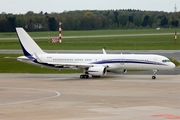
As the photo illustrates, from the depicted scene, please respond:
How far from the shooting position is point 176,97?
42000 millimetres

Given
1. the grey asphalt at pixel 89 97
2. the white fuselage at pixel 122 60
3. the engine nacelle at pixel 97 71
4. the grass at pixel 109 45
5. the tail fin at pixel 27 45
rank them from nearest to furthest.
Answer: the grey asphalt at pixel 89 97
the white fuselage at pixel 122 60
the engine nacelle at pixel 97 71
the tail fin at pixel 27 45
the grass at pixel 109 45

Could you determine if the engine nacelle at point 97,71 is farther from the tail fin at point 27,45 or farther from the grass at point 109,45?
the grass at point 109,45

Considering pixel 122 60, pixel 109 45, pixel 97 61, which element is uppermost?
pixel 122 60

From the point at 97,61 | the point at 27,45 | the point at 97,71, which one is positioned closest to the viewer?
the point at 97,71

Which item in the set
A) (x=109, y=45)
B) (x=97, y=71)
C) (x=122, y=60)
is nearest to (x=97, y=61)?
(x=97, y=71)

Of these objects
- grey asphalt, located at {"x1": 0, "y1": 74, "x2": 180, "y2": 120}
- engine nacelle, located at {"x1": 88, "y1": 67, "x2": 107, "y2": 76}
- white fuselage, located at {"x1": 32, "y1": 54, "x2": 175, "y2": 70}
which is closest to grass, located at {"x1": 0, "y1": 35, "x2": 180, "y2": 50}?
white fuselage, located at {"x1": 32, "y1": 54, "x2": 175, "y2": 70}

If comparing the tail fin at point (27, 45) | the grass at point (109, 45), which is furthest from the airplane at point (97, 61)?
the grass at point (109, 45)

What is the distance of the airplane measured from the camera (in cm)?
5816

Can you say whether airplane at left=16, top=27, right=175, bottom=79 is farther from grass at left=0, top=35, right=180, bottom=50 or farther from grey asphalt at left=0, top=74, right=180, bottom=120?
grass at left=0, top=35, right=180, bottom=50

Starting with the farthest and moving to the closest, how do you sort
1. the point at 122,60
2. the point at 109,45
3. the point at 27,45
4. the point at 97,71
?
the point at 109,45, the point at 27,45, the point at 122,60, the point at 97,71

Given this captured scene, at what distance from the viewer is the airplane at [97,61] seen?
58.2 metres

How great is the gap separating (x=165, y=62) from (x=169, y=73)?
237 inches

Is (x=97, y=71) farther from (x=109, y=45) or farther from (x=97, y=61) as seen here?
(x=109, y=45)

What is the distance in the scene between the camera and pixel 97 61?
197ft
